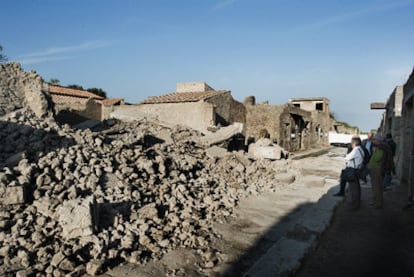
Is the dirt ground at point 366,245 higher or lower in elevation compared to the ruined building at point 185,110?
lower

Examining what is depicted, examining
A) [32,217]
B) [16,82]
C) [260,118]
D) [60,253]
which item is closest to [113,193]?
[32,217]

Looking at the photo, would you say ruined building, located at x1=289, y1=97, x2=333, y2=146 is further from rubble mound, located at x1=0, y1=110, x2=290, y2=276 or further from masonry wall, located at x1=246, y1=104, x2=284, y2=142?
rubble mound, located at x1=0, y1=110, x2=290, y2=276

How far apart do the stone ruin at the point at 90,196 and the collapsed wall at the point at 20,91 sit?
0.08 ft

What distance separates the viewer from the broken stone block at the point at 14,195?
3.80 m

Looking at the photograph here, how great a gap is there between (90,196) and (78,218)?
1.25 ft

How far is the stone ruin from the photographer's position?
338cm

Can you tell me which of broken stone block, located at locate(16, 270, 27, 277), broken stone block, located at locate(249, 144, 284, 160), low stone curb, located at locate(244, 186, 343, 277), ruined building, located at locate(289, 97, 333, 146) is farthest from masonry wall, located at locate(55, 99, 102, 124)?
ruined building, located at locate(289, 97, 333, 146)

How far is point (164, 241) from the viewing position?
3.90 meters

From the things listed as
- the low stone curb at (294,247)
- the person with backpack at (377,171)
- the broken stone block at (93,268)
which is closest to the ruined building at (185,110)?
the person with backpack at (377,171)

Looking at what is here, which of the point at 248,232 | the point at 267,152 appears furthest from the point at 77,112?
the point at 248,232

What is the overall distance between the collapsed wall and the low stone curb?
6051 millimetres

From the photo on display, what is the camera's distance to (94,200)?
386 cm

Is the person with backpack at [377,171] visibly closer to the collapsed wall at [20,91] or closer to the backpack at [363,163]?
the backpack at [363,163]

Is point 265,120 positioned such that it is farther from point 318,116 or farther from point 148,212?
point 148,212
